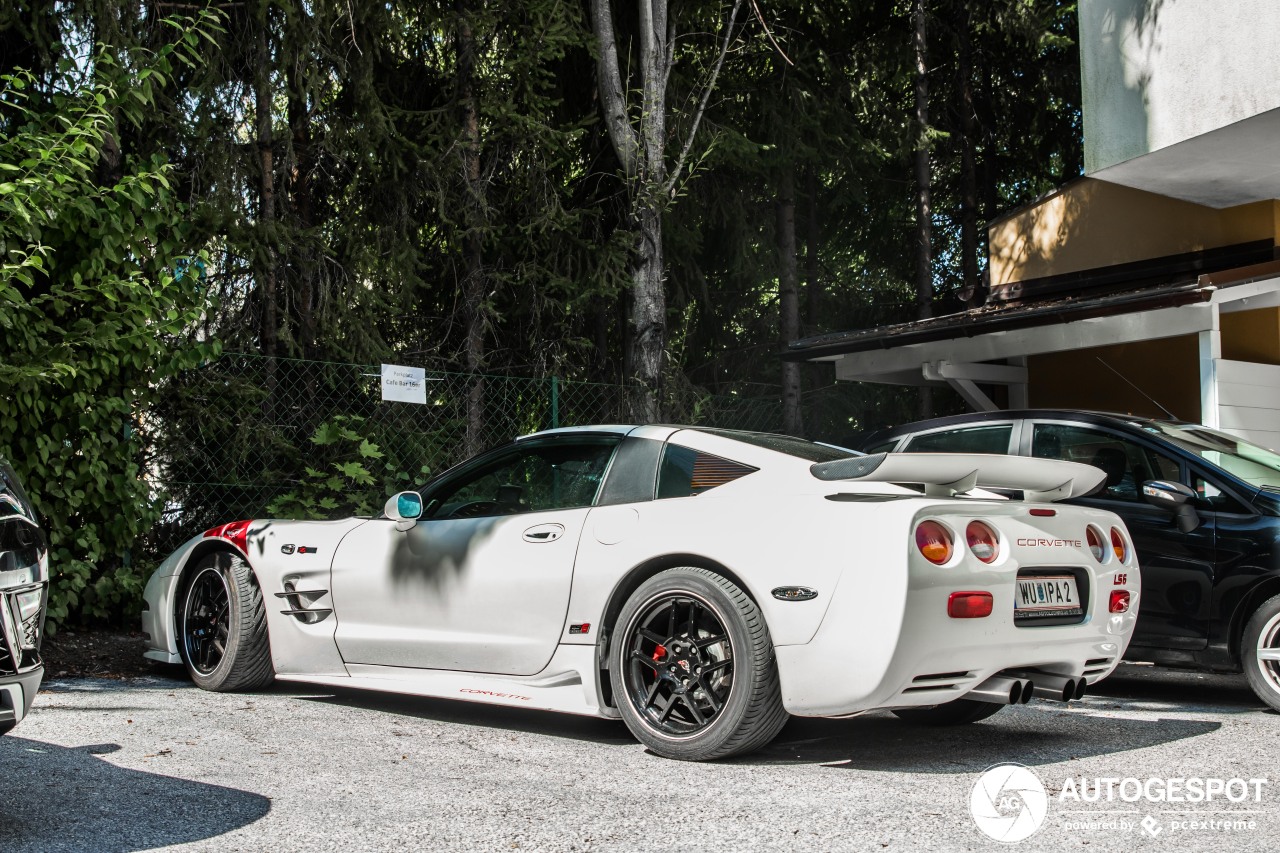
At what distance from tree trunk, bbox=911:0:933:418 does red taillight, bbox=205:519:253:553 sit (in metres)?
12.4

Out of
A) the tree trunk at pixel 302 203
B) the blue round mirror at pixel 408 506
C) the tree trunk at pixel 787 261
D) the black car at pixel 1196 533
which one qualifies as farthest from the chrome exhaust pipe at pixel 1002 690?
the tree trunk at pixel 787 261

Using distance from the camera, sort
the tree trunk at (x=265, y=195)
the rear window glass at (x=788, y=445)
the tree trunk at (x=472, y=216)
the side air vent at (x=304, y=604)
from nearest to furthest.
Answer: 1. the rear window glass at (x=788, y=445)
2. the side air vent at (x=304, y=604)
3. the tree trunk at (x=265, y=195)
4. the tree trunk at (x=472, y=216)

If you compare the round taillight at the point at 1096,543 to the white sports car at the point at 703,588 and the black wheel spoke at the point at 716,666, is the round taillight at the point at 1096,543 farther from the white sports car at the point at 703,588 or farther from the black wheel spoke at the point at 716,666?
the black wheel spoke at the point at 716,666

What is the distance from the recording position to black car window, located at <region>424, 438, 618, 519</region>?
18.2ft

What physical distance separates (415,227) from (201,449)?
11.5 ft

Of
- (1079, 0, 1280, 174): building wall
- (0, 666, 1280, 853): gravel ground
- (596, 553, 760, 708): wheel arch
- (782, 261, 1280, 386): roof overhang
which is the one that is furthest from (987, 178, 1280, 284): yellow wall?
(596, 553, 760, 708): wheel arch

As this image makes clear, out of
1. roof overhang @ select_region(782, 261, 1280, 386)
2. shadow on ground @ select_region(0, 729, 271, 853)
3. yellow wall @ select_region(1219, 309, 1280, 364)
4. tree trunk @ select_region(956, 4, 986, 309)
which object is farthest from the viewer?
tree trunk @ select_region(956, 4, 986, 309)

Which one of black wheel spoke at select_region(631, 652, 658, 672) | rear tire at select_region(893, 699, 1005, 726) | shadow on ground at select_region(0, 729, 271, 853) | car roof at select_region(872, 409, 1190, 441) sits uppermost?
car roof at select_region(872, 409, 1190, 441)

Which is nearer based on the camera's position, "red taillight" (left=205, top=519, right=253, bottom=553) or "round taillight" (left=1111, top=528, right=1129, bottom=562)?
"round taillight" (left=1111, top=528, right=1129, bottom=562)

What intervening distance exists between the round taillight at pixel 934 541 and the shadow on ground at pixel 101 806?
8.11ft

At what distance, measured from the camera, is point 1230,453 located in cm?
695

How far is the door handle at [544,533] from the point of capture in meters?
5.36

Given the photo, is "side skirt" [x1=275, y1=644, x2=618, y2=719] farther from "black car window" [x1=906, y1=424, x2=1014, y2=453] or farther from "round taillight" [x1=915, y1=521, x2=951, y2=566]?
"black car window" [x1=906, y1=424, x2=1014, y2=453]

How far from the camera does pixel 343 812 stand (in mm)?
3961
